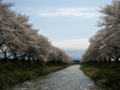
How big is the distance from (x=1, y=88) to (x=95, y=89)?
12676 millimetres

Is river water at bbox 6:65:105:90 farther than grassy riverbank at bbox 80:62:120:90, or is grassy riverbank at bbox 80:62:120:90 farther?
river water at bbox 6:65:105:90

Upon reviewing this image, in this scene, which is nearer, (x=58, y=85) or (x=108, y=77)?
(x=58, y=85)

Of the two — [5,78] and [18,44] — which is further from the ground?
[18,44]

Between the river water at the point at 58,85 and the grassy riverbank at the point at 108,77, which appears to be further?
the river water at the point at 58,85

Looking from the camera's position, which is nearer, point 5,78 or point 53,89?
point 53,89

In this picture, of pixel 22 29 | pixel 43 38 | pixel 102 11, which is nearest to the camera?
pixel 102 11

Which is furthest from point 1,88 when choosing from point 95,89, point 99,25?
→ point 99,25

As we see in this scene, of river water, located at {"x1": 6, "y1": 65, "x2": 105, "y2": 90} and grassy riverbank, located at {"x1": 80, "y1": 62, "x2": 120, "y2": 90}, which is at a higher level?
grassy riverbank, located at {"x1": 80, "y1": 62, "x2": 120, "y2": 90}

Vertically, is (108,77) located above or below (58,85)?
above

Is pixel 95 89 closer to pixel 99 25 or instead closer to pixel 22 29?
pixel 99 25

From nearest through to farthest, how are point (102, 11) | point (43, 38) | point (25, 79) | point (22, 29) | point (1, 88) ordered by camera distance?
point (1, 88)
point (102, 11)
point (25, 79)
point (22, 29)
point (43, 38)

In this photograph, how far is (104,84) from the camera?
18.2 meters

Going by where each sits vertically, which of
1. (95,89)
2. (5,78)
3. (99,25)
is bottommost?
(95,89)

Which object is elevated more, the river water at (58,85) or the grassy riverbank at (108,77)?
the grassy riverbank at (108,77)
